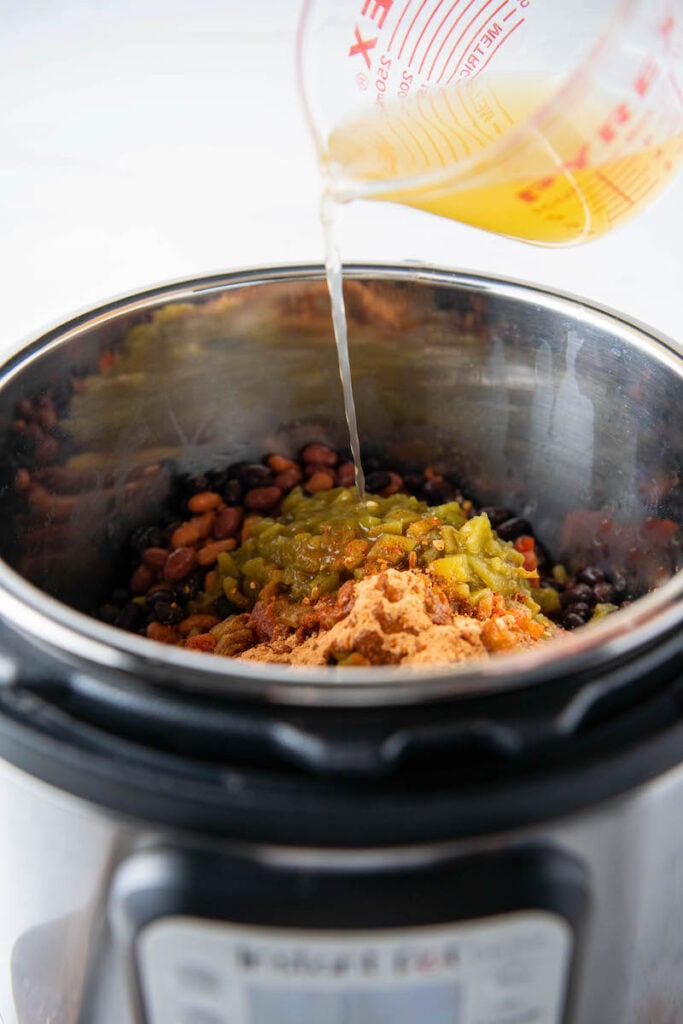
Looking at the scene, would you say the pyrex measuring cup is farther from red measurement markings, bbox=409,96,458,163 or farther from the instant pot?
the instant pot

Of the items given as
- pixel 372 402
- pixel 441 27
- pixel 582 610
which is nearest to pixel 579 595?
pixel 582 610

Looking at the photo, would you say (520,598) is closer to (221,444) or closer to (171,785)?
(221,444)

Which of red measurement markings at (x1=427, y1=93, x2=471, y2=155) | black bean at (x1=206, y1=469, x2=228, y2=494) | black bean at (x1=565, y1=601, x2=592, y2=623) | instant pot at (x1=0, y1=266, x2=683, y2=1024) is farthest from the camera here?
black bean at (x1=206, y1=469, x2=228, y2=494)

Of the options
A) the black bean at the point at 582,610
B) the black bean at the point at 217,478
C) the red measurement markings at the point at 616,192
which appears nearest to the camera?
the red measurement markings at the point at 616,192

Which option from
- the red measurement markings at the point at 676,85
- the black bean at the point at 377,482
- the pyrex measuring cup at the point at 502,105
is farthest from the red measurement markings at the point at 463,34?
the black bean at the point at 377,482

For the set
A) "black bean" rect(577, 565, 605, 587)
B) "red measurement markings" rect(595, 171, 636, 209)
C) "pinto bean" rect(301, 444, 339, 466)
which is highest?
"red measurement markings" rect(595, 171, 636, 209)

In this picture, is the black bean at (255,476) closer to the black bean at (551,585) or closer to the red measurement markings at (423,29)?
the black bean at (551,585)

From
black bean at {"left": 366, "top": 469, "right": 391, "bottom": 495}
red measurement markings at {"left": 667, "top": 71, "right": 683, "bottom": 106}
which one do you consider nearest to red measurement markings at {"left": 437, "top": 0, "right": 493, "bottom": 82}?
red measurement markings at {"left": 667, "top": 71, "right": 683, "bottom": 106}
